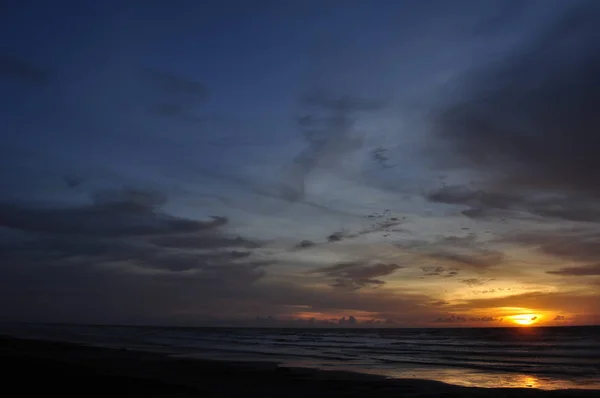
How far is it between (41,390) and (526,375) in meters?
29.3

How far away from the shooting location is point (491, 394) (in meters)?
23.1

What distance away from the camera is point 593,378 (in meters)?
31.4

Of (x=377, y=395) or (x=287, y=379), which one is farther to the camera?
(x=287, y=379)

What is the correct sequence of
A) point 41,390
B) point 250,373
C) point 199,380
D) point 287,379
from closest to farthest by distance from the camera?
1. point 41,390
2. point 199,380
3. point 287,379
4. point 250,373

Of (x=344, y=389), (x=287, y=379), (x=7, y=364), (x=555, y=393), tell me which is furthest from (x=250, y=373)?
(x=555, y=393)

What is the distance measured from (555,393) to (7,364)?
28609mm

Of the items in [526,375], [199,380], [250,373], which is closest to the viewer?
[199,380]

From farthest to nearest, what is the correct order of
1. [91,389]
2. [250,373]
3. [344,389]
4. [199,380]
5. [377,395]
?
1. [250,373]
2. [199,380]
3. [344,389]
4. [377,395]
5. [91,389]

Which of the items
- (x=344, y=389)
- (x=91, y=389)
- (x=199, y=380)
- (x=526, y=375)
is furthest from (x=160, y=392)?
(x=526, y=375)

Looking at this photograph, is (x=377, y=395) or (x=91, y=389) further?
(x=377, y=395)

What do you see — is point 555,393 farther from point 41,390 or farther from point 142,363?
point 142,363

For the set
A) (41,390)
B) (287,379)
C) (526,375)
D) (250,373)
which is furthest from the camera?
(526,375)

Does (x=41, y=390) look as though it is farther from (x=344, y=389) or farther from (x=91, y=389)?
(x=344, y=389)

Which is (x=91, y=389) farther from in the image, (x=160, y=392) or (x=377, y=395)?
(x=377, y=395)
